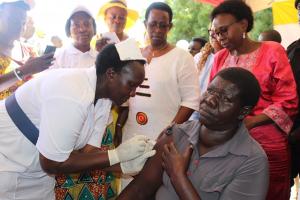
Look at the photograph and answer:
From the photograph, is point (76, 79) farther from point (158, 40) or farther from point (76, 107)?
point (158, 40)

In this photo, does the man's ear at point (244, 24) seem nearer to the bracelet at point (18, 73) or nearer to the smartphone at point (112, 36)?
the smartphone at point (112, 36)

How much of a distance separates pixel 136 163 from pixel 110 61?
0.57 metres

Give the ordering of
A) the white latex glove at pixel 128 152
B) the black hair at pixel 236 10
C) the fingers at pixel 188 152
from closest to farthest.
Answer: the fingers at pixel 188 152 → the white latex glove at pixel 128 152 → the black hair at pixel 236 10

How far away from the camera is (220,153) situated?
160 centimetres

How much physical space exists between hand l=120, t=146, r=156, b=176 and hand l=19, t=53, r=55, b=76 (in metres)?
1.02

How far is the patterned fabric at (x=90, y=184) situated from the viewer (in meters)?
2.56

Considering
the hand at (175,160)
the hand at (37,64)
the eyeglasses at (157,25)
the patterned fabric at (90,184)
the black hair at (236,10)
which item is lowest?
the patterned fabric at (90,184)

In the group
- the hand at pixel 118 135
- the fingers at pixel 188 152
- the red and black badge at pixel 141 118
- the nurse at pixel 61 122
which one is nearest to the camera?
the nurse at pixel 61 122

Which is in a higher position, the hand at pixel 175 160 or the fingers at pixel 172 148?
the fingers at pixel 172 148

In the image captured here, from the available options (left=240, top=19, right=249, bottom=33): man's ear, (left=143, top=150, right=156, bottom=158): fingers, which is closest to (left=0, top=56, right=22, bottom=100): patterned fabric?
(left=143, top=150, right=156, bottom=158): fingers

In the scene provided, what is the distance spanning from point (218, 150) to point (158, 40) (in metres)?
1.27

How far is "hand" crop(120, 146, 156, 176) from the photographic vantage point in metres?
1.81

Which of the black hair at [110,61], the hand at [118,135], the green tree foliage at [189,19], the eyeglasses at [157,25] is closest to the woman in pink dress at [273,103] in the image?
the eyeglasses at [157,25]

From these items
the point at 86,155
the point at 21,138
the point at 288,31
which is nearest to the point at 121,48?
the point at 86,155
